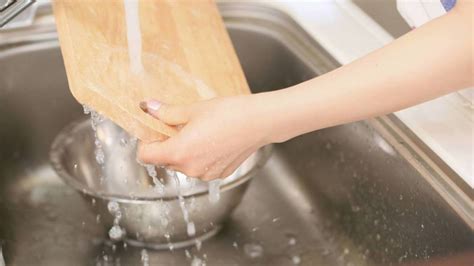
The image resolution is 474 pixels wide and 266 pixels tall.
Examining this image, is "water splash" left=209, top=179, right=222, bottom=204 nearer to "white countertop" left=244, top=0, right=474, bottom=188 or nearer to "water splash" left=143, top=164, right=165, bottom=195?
"water splash" left=143, top=164, right=165, bottom=195

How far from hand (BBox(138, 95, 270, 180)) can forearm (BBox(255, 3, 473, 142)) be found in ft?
0.06

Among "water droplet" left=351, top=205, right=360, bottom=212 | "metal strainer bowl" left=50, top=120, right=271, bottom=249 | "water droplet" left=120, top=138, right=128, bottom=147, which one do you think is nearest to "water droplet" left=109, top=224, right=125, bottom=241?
"metal strainer bowl" left=50, top=120, right=271, bottom=249

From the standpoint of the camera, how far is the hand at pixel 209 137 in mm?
632

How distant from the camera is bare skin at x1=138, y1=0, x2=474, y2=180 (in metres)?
0.54

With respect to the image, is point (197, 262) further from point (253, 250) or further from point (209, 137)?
point (209, 137)

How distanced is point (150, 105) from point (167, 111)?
2 centimetres

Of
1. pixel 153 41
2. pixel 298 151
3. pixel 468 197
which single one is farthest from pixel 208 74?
pixel 468 197

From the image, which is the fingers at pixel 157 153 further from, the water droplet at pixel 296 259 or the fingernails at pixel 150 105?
the water droplet at pixel 296 259

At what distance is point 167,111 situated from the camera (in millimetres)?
673

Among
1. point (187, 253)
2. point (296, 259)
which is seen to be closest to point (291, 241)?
point (296, 259)

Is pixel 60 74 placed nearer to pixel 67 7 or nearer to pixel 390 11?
pixel 67 7

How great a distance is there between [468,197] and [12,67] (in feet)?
1.89

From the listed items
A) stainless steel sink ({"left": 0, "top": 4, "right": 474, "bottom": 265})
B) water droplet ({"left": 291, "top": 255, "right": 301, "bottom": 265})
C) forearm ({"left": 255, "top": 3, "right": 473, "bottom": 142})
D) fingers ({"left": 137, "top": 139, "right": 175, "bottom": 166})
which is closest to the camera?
forearm ({"left": 255, "top": 3, "right": 473, "bottom": 142})

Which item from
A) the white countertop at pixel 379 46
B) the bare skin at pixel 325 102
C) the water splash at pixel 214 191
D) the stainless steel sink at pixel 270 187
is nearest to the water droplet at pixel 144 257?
the stainless steel sink at pixel 270 187
